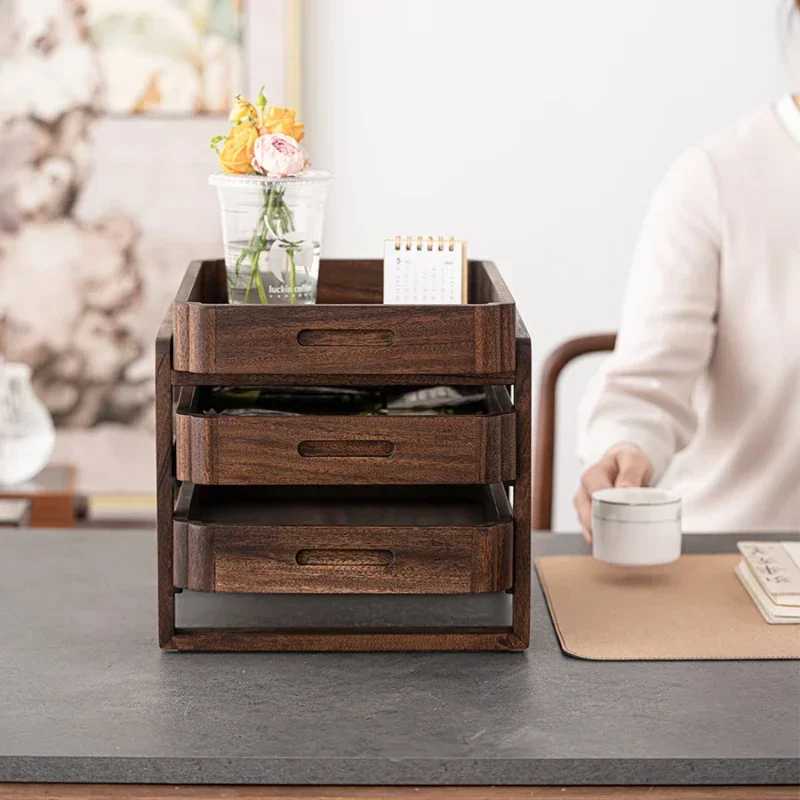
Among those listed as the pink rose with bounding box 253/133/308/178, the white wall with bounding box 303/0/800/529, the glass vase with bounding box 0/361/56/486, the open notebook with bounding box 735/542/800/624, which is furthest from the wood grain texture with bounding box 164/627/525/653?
the white wall with bounding box 303/0/800/529

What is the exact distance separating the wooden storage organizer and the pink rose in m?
0.14

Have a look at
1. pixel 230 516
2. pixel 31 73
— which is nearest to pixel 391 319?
pixel 230 516

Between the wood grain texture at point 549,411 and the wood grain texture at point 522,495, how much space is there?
97 cm

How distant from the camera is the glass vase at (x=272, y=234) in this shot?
3.55ft

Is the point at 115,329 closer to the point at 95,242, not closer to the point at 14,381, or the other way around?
the point at 95,242

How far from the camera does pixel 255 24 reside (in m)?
2.73

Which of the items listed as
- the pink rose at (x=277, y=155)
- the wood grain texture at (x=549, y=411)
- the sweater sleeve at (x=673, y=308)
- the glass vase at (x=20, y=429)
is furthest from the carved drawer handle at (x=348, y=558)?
the glass vase at (x=20, y=429)

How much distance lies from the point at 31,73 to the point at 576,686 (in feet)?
7.46

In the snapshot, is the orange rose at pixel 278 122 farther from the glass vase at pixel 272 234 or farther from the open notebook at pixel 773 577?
the open notebook at pixel 773 577

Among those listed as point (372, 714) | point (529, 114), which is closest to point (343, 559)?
point (372, 714)

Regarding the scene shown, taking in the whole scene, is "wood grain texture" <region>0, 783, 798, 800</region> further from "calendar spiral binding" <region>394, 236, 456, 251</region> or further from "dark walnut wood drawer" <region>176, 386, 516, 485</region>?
"calendar spiral binding" <region>394, 236, 456, 251</region>

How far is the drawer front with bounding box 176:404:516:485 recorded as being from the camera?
3.28ft

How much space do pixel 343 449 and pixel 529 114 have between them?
1948 millimetres

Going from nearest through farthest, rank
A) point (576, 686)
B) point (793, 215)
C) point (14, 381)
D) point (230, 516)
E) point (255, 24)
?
point (576, 686), point (230, 516), point (793, 215), point (14, 381), point (255, 24)
